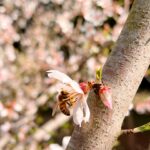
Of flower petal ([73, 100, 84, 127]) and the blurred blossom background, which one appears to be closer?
flower petal ([73, 100, 84, 127])

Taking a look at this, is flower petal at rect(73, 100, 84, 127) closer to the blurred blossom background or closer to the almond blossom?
the almond blossom

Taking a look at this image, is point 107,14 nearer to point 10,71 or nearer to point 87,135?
point 10,71

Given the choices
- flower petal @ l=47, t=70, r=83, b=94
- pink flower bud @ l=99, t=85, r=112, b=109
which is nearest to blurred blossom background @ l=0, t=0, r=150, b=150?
flower petal @ l=47, t=70, r=83, b=94

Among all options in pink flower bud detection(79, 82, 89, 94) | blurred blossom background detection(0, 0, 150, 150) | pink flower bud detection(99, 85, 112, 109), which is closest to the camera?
pink flower bud detection(99, 85, 112, 109)

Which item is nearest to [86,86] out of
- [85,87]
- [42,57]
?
[85,87]

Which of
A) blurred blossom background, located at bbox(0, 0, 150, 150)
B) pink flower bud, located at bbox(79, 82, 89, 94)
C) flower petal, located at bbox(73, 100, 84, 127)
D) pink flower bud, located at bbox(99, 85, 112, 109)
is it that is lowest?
blurred blossom background, located at bbox(0, 0, 150, 150)

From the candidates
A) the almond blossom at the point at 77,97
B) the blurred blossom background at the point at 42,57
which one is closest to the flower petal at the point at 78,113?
the almond blossom at the point at 77,97

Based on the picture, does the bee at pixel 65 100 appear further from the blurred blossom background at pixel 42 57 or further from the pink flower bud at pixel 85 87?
the blurred blossom background at pixel 42 57

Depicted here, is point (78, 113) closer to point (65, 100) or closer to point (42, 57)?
point (65, 100)
